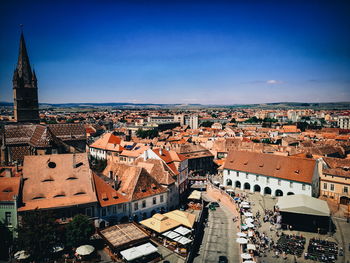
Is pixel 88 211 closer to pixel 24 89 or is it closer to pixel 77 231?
pixel 77 231

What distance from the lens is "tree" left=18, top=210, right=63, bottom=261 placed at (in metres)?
33.1

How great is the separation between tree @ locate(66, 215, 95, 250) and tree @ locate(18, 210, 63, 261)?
215cm

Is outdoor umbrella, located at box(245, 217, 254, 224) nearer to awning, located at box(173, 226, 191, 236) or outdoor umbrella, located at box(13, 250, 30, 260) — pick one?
awning, located at box(173, 226, 191, 236)

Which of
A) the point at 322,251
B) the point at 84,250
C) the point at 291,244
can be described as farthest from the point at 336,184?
the point at 84,250

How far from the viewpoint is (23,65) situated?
71938 mm

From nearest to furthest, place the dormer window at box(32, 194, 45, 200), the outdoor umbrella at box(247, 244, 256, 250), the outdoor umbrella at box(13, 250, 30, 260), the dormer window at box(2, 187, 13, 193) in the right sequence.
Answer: the outdoor umbrella at box(13, 250, 30, 260)
the dormer window at box(2, 187, 13, 193)
the dormer window at box(32, 194, 45, 200)
the outdoor umbrella at box(247, 244, 256, 250)

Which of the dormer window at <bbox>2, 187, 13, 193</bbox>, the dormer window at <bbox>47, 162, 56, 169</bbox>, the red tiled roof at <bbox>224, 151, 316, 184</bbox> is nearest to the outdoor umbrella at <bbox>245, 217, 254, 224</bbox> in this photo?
the red tiled roof at <bbox>224, 151, 316, 184</bbox>

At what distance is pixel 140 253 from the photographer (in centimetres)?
3547

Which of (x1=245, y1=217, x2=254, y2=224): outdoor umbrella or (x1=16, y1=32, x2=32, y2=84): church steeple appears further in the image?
(x1=16, y1=32, x2=32, y2=84): church steeple

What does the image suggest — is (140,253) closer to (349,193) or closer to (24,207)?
(24,207)

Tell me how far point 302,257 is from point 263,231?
8665mm

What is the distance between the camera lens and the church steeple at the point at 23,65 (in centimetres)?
7144

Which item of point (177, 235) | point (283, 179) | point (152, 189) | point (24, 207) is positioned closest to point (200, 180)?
point (283, 179)

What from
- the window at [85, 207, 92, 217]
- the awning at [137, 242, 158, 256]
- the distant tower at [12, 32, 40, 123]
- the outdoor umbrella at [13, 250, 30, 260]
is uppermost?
the distant tower at [12, 32, 40, 123]
